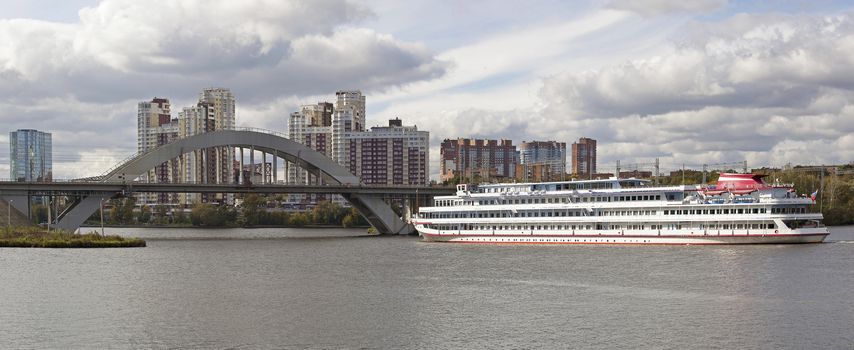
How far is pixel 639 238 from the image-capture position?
61.8 m

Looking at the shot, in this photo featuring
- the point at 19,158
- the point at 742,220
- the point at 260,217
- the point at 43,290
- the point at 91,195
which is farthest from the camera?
the point at 19,158

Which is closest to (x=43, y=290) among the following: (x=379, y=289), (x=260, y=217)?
(x=379, y=289)

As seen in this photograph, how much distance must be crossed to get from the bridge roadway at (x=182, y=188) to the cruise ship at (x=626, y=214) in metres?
15.3

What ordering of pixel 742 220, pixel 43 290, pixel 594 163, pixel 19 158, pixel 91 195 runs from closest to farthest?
pixel 43 290 → pixel 742 220 → pixel 91 195 → pixel 19 158 → pixel 594 163

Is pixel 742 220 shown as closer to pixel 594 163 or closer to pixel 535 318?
pixel 535 318

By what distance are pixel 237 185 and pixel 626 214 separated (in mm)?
37420

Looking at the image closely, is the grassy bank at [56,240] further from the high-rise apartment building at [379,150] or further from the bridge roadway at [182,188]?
the high-rise apartment building at [379,150]

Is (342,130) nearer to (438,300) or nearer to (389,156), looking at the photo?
(389,156)

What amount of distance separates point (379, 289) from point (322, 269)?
967 cm

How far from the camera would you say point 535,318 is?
104 ft

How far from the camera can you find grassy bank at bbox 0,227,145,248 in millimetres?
62406

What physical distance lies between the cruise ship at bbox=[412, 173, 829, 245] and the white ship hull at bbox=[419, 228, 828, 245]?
0.06m

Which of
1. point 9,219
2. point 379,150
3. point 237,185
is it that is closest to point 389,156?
point 379,150

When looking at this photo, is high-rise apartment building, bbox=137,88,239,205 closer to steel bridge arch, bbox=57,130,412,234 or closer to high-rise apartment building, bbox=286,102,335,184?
high-rise apartment building, bbox=286,102,335,184
